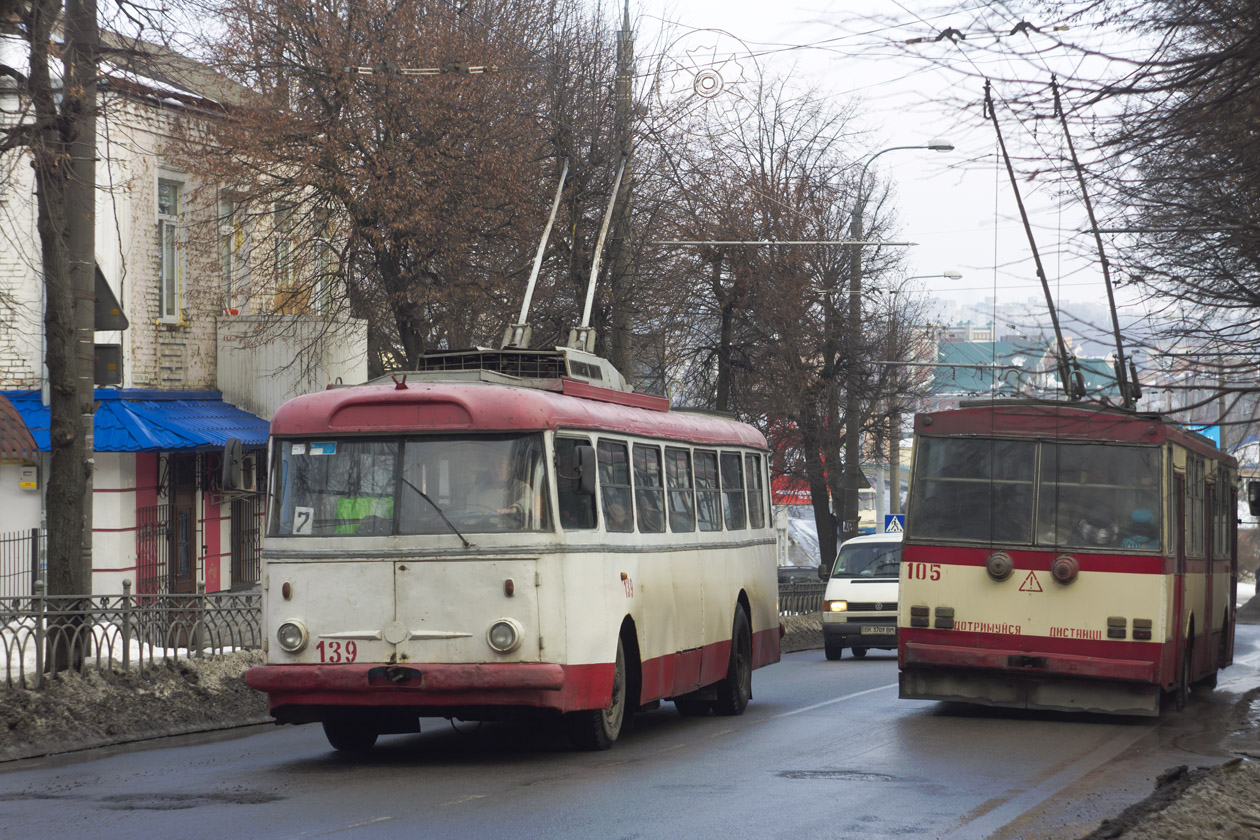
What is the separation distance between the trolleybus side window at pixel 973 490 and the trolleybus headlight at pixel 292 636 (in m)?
6.46

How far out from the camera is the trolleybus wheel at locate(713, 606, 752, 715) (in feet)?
53.5

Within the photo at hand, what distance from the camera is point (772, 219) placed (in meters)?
35.7

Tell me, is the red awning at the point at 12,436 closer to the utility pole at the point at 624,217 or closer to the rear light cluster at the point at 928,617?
the utility pole at the point at 624,217

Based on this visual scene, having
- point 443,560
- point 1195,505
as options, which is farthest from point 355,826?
point 1195,505

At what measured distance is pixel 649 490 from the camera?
1400cm

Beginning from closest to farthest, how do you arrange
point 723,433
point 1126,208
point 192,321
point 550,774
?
point 1126,208, point 550,774, point 723,433, point 192,321

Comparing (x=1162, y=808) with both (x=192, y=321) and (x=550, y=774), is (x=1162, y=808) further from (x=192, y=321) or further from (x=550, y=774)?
(x=192, y=321)

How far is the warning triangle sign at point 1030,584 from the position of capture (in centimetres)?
1535

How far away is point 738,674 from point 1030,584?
2998mm

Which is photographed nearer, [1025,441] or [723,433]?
[1025,441]

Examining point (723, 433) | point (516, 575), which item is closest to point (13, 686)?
point (516, 575)

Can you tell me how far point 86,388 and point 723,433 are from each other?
601 cm

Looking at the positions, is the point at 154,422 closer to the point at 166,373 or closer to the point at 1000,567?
the point at 166,373

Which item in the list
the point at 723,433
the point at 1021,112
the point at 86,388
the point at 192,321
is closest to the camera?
the point at 1021,112
